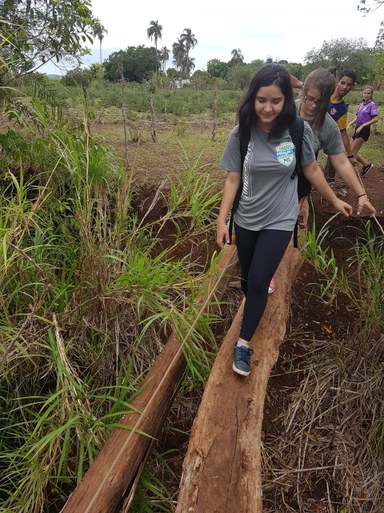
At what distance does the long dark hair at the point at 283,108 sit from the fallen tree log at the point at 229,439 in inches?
41.3

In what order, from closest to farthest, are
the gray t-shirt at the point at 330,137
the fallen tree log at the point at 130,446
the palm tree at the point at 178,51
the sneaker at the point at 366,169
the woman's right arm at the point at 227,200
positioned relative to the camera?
the fallen tree log at the point at 130,446
the woman's right arm at the point at 227,200
the gray t-shirt at the point at 330,137
the sneaker at the point at 366,169
the palm tree at the point at 178,51

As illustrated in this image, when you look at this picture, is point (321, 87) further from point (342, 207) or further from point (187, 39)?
point (187, 39)

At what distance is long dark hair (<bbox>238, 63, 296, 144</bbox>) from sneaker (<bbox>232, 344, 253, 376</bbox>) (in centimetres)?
101

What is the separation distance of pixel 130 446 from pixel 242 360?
64 centimetres

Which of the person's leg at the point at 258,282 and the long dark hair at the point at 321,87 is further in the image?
the long dark hair at the point at 321,87

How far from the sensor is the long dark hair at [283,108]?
5.80 feet

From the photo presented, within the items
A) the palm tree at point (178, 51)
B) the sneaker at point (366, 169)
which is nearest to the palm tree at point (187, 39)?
the palm tree at point (178, 51)

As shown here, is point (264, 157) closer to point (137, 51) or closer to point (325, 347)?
point (325, 347)

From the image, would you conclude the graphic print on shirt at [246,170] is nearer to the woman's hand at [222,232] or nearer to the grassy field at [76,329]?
the woman's hand at [222,232]

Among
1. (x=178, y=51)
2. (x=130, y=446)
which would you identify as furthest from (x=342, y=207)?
(x=178, y=51)

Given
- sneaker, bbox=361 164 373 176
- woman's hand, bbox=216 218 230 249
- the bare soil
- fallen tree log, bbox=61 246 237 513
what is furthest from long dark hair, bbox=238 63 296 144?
sneaker, bbox=361 164 373 176

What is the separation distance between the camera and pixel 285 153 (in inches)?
74.8

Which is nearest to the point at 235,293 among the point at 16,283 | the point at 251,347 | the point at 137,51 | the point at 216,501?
the point at 251,347

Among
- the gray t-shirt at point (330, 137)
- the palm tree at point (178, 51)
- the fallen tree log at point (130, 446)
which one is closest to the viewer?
the fallen tree log at point (130, 446)
